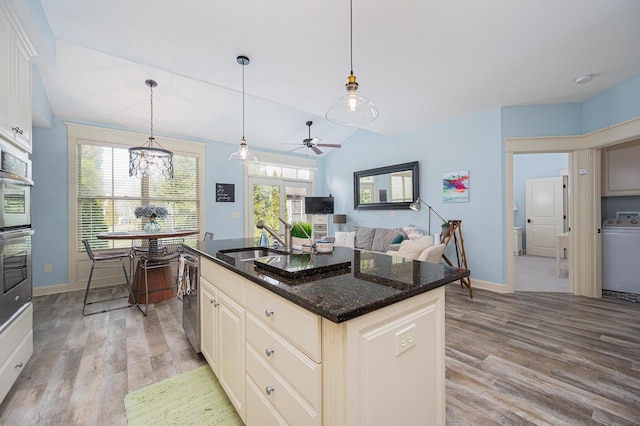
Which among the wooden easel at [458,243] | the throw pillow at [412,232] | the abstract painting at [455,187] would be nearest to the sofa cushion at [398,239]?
the throw pillow at [412,232]

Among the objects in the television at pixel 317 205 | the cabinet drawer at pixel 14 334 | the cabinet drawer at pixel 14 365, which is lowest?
the cabinet drawer at pixel 14 365

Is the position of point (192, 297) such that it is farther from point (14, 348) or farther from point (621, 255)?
point (621, 255)

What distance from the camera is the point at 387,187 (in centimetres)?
530

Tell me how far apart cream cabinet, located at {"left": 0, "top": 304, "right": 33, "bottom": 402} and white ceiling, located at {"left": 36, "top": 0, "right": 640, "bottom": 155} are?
97.0 inches

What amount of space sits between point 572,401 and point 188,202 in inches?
215

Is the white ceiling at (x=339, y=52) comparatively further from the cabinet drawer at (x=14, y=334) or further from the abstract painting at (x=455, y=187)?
the cabinet drawer at (x=14, y=334)

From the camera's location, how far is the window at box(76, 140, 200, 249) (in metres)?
4.10

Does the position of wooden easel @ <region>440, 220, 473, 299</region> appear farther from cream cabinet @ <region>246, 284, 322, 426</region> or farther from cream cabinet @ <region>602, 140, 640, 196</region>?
cream cabinet @ <region>246, 284, 322, 426</region>

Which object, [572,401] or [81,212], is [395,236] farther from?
[81,212]

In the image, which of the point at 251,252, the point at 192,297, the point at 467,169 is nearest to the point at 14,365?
the point at 192,297

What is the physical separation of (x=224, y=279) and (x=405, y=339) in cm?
107

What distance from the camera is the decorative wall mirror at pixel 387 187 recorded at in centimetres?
484

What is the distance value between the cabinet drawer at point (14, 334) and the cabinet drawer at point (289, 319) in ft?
5.31

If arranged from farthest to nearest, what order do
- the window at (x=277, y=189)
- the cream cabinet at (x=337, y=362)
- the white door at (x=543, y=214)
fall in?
the white door at (x=543, y=214) < the window at (x=277, y=189) < the cream cabinet at (x=337, y=362)
